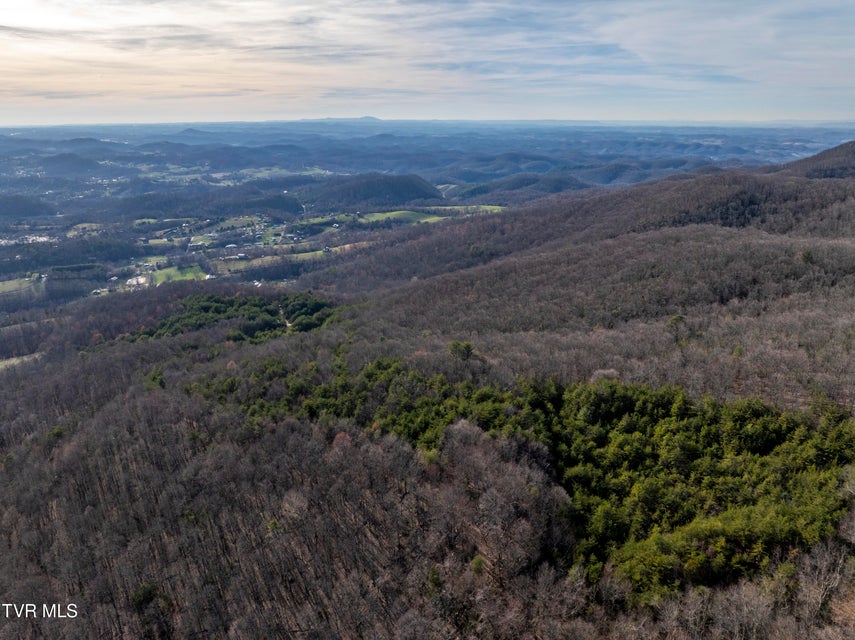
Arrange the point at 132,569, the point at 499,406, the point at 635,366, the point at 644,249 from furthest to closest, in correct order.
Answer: the point at 644,249 < the point at 635,366 < the point at 499,406 < the point at 132,569

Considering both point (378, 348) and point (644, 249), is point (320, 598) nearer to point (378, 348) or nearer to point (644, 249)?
point (378, 348)

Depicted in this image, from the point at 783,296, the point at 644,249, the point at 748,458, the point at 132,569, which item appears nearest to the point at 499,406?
the point at 748,458

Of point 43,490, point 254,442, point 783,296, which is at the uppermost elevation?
point 783,296

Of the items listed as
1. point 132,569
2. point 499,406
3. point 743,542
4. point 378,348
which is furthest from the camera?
point 378,348

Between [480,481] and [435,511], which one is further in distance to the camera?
[480,481]

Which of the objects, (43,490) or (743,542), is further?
(43,490)

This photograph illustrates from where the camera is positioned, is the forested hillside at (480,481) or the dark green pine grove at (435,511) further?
the forested hillside at (480,481)

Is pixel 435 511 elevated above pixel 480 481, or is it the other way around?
pixel 480 481

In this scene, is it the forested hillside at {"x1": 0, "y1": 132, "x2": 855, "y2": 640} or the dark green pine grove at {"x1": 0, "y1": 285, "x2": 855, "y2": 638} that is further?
the forested hillside at {"x1": 0, "y1": 132, "x2": 855, "y2": 640}
